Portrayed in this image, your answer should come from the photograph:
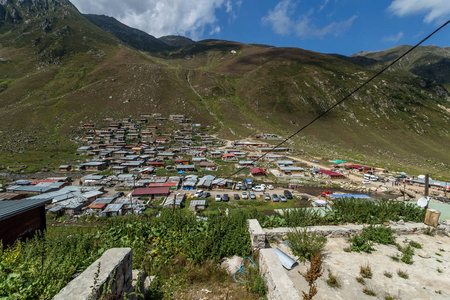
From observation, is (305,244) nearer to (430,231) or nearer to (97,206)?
(430,231)

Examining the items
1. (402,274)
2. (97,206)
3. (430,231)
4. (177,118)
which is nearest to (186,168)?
(97,206)

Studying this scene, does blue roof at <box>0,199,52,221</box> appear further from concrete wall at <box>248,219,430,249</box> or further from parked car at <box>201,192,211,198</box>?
parked car at <box>201,192,211,198</box>

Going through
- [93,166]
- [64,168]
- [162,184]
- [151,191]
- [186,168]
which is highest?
[93,166]

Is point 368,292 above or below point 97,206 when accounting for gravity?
above

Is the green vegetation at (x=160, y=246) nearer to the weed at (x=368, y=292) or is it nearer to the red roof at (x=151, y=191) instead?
the weed at (x=368, y=292)

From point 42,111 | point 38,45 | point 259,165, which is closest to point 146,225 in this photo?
point 259,165

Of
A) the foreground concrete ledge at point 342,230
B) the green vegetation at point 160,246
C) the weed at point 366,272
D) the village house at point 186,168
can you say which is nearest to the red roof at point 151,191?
the village house at point 186,168
